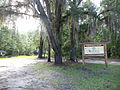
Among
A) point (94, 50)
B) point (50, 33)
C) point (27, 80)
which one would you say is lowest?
point (27, 80)

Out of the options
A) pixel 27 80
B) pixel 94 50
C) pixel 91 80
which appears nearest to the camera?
pixel 91 80

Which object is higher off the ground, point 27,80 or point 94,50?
point 94,50

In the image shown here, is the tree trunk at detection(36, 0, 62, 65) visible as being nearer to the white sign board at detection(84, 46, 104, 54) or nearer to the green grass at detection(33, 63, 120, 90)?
the white sign board at detection(84, 46, 104, 54)

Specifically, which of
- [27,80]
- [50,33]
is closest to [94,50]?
[50,33]

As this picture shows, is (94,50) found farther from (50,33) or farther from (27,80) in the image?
(27,80)

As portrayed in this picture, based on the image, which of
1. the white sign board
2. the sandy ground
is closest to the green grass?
the sandy ground

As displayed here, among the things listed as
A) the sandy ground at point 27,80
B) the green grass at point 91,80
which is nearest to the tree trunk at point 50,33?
the sandy ground at point 27,80

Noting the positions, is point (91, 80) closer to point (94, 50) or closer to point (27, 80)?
point (27, 80)

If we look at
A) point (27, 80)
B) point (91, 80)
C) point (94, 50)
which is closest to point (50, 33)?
point (94, 50)

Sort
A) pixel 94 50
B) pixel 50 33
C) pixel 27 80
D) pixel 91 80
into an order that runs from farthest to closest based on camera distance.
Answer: pixel 50 33 → pixel 94 50 → pixel 27 80 → pixel 91 80

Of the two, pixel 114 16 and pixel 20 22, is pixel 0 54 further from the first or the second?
pixel 114 16

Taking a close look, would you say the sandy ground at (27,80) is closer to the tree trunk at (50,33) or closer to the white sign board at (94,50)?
the tree trunk at (50,33)

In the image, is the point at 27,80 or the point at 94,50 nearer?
the point at 27,80

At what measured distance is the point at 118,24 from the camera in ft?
26.6
